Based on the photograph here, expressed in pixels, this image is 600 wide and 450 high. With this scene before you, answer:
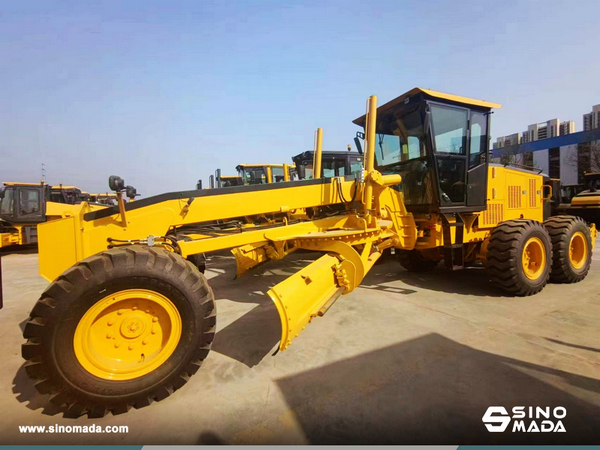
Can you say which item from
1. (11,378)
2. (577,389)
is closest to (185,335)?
(11,378)

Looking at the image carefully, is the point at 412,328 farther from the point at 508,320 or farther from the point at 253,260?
the point at 253,260

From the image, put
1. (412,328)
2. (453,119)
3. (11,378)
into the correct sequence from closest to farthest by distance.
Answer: (11,378), (412,328), (453,119)

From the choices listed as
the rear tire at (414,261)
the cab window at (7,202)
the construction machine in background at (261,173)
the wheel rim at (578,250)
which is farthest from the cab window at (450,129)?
the cab window at (7,202)

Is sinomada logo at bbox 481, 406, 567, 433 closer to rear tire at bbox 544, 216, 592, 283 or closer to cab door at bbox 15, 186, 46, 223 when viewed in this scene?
rear tire at bbox 544, 216, 592, 283

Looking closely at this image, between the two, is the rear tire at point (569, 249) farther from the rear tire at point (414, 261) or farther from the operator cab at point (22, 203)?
the operator cab at point (22, 203)

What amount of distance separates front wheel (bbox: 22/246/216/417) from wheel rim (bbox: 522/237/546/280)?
4.97 meters

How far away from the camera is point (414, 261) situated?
6.39m

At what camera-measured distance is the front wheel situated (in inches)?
82.9

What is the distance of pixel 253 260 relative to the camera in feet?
17.4

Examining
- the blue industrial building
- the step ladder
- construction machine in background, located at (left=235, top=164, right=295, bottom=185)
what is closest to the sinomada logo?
the step ladder

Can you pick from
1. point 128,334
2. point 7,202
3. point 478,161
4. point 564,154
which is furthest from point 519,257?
point 564,154

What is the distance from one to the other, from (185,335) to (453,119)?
15.8 ft

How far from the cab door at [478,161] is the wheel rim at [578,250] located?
2231mm

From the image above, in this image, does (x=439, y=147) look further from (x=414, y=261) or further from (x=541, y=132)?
(x=541, y=132)
